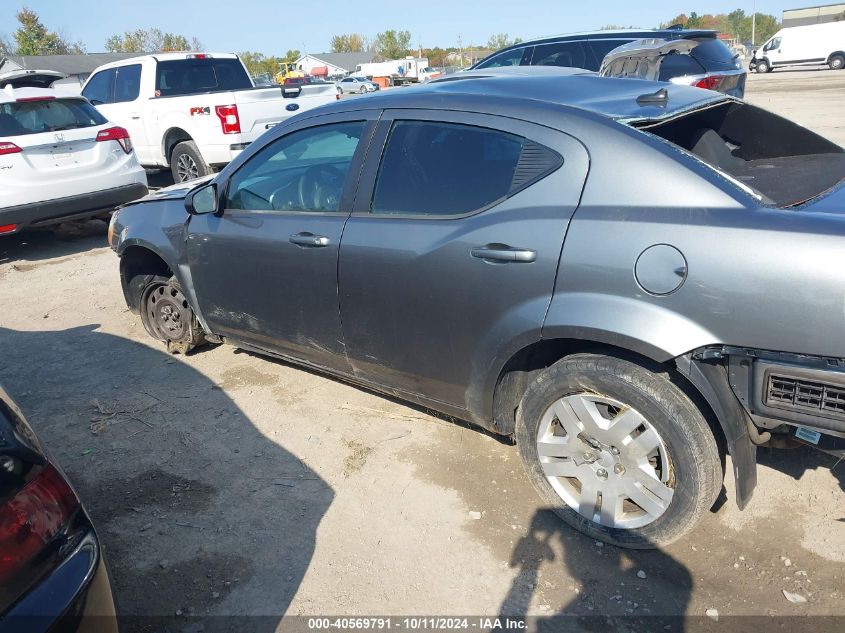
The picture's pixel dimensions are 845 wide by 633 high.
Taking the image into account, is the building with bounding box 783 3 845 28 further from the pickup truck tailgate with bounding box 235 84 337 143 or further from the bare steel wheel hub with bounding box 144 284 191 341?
the bare steel wheel hub with bounding box 144 284 191 341

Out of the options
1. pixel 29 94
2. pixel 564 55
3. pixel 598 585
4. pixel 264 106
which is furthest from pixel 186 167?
pixel 598 585

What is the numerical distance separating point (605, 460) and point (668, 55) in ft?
21.9

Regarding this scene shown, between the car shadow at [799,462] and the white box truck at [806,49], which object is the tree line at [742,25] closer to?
the white box truck at [806,49]

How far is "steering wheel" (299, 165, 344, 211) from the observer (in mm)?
3363

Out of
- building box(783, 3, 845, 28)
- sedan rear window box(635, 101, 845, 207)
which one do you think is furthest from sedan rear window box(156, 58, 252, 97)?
building box(783, 3, 845, 28)

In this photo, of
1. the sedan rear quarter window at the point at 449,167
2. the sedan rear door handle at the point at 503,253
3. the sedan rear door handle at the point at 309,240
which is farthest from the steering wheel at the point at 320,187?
the sedan rear door handle at the point at 503,253

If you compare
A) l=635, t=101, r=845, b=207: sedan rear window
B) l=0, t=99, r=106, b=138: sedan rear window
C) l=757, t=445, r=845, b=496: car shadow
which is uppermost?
l=0, t=99, r=106, b=138: sedan rear window

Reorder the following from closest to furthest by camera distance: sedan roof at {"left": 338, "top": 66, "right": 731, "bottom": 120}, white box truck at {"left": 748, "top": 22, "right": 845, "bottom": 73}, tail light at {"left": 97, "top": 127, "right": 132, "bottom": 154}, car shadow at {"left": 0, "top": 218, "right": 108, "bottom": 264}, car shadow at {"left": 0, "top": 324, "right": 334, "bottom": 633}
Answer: car shadow at {"left": 0, "top": 324, "right": 334, "bottom": 633} < sedan roof at {"left": 338, "top": 66, "right": 731, "bottom": 120} < tail light at {"left": 97, "top": 127, "right": 132, "bottom": 154} < car shadow at {"left": 0, "top": 218, "right": 108, "bottom": 264} < white box truck at {"left": 748, "top": 22, "right": 845, "bottom": 73}

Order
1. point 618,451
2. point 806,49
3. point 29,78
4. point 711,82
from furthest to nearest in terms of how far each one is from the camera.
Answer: point 806,49
point 29,78
point 711,82
point 618,451

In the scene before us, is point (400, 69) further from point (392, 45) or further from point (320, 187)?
point (320, 187)

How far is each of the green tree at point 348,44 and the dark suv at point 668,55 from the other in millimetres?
117426

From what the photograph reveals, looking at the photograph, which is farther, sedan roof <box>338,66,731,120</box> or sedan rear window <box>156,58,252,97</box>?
sedan rear window <box>156,58,252,97</box>

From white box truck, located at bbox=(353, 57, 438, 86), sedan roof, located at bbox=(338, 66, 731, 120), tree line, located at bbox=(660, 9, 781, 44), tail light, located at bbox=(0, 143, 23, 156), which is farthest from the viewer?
tree line, located at bbox=(660, 9, 781, 44)

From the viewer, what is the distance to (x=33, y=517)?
176 centimetres
